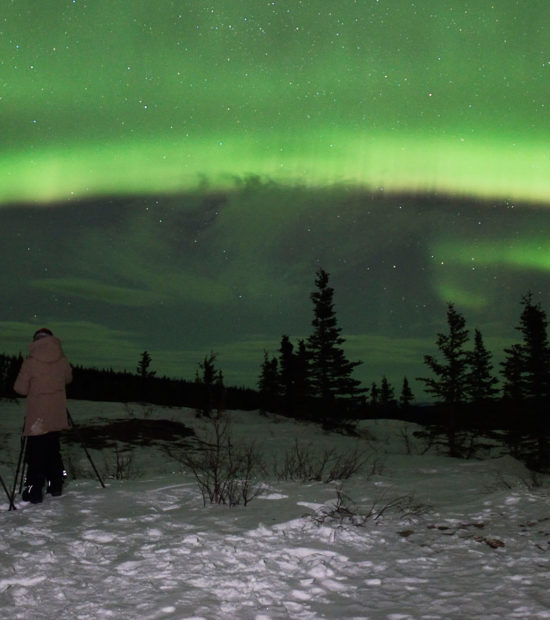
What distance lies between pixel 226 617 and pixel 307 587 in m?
0.63

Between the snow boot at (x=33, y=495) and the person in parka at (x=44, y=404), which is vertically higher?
the person in parka at (x=44, y=404)

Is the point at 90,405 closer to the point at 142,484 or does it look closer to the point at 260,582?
the point at 142,484

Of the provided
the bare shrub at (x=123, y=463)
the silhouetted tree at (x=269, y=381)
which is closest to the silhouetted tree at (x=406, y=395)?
the silhouetted tree at (x=269, y=381)

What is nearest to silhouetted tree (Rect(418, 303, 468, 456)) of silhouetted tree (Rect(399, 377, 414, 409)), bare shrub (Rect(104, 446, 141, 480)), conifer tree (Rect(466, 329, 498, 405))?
conifer tree (Rect(466, 329, 498, 405))

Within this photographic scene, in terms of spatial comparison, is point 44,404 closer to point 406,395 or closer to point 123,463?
point 123,463

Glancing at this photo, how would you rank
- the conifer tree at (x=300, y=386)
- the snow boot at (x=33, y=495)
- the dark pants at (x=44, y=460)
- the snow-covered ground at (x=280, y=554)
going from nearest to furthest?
the snow-covered ground at (x=280, y=554) → the snow boot at (x=33, y=495) → the dark pants at (x=44, y=460) → the conifer tree at (x=300, y=386)

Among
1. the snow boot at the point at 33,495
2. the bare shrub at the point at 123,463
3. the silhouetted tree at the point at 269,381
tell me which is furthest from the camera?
the silhouetted tree at the point at 269,381

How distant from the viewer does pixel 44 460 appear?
6227mm

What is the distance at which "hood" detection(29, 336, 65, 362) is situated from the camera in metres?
6.43

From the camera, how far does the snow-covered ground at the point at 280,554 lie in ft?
10.1

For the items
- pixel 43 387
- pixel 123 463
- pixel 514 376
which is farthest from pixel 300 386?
pixel 43 387

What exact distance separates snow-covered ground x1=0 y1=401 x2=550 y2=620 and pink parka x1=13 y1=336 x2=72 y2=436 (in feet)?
2.79

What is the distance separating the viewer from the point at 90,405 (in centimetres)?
2617

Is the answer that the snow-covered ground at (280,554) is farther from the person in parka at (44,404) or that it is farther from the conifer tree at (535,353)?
the conifer tree at (535,353)
